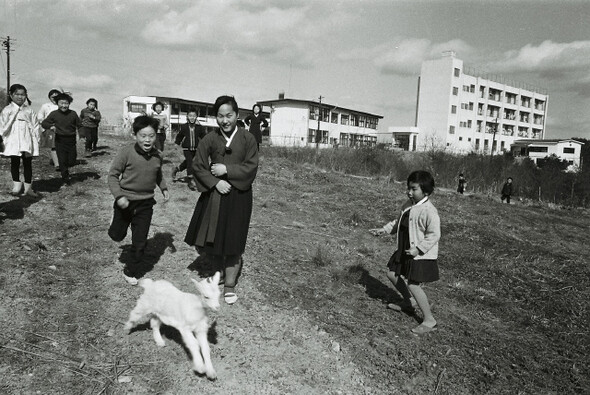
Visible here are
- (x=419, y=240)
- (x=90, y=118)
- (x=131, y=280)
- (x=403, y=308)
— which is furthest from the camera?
(x=90, y=118)

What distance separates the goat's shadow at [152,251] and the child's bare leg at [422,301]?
286cm

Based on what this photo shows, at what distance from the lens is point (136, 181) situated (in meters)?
4.25

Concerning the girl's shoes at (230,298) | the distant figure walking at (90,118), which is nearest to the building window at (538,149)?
the distant figure walking at (90,118)

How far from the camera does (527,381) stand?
3.74m

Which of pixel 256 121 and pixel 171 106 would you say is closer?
pixel 256 121

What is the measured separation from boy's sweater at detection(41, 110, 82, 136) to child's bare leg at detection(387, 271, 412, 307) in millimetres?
Result: 6689

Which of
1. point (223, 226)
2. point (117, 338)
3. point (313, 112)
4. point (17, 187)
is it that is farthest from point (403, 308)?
point (313, 112)

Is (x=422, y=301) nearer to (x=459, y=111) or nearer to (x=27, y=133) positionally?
(x=27, y=133)

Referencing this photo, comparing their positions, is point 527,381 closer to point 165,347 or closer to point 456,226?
point 165,347

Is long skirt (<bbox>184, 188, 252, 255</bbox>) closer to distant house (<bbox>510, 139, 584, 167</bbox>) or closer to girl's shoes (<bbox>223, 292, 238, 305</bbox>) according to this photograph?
girl's shoes (<bbox>223, 292, 238, 305</bbox>)

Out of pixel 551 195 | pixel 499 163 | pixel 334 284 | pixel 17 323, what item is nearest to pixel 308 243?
pixel 334 284

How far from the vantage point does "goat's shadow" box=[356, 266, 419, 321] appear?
201 inches

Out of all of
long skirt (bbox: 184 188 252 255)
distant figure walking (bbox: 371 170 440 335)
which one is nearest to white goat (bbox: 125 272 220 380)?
long skirt (bbox: 184 188 252 255)

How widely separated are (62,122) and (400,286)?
686 cm
